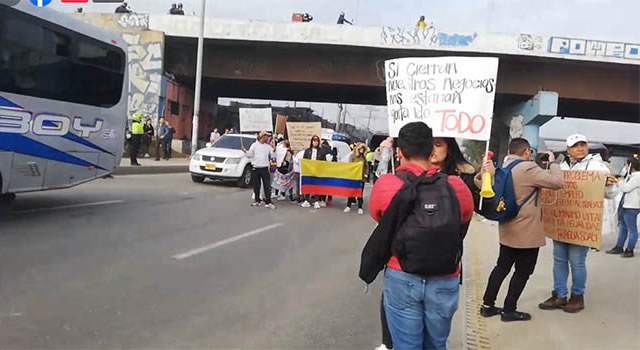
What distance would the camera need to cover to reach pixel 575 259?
530cm

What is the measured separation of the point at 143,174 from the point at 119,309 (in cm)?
1509

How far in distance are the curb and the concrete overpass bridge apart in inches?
313

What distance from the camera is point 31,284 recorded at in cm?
526

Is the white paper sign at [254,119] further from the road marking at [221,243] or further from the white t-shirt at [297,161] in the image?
the road marking at [221,243]

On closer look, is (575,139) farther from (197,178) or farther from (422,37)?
(422,37)

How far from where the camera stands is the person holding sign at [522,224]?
480cm

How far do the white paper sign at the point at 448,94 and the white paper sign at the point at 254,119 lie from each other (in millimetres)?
16888

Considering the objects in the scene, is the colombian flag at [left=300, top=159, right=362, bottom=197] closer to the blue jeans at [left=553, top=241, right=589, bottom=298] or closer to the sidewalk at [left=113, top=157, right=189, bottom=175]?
the sidewalk at [left=113, top=157, right=189, bottom=175]

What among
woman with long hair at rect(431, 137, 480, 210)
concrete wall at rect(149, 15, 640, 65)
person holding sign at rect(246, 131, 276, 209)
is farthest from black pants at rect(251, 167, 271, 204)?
concrete wall at rect(149, 15, 640, 65)

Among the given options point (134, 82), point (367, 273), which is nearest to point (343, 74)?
point (134, 82)

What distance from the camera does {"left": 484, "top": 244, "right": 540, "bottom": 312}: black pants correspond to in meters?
4.99

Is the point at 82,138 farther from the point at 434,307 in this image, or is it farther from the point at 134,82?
the point at 134,82

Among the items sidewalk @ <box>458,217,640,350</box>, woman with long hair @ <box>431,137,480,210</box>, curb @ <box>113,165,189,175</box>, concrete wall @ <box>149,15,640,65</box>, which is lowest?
curb @ <box>113,165,189,175</box>

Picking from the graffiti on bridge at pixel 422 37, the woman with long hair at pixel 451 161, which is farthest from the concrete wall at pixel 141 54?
the woman with long hair at pixel 451 161
